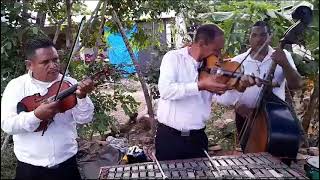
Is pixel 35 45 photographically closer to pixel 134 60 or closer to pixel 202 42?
pixel 202 42

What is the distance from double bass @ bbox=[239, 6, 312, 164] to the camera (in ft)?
9.24

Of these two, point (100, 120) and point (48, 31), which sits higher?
point (48, 31)

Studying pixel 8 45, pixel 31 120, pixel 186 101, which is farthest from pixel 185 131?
pixel 8 45

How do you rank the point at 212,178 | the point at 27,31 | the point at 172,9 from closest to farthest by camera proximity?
the point at 212,178 < the point at 27,31 < the point at 172,9

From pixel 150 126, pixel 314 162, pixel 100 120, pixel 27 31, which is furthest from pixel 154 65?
pixel 314 162

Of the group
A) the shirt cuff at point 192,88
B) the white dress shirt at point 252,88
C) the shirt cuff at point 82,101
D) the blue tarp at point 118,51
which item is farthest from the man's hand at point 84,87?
the blue tarp at point 118,51

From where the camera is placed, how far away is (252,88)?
3426mm

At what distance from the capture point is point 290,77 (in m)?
3.07

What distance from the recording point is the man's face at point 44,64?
9.11 feet

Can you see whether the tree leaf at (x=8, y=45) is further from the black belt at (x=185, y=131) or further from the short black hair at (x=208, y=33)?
the short black hair at (x=208, y=33)

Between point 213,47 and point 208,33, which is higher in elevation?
point 208,33

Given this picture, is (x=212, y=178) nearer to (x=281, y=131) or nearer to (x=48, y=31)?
(x=281, y=131)

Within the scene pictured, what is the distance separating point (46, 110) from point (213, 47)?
1.29 meters

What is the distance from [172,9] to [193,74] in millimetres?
2436
